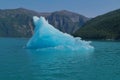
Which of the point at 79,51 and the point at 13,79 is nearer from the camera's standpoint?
the point at 13,79

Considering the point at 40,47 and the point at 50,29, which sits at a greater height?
the point at 50,29

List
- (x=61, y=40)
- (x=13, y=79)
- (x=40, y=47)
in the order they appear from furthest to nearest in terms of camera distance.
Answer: (x=40, y=47) → (x=61, y=40) → (x=13, y=79)

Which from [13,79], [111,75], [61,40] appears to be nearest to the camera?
[13,79]

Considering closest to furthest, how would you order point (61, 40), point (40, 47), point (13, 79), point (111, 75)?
1. point (13, 79)
2. point (111, 75)
3. point (61, 40)
4. point (40, 47)

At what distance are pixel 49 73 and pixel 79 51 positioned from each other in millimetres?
31289

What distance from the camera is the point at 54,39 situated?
6003cm

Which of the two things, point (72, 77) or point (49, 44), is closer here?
point (72, 77)

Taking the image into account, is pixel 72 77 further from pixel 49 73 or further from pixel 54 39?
pixel 54 39

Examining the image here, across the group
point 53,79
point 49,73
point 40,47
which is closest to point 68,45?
point 40,47

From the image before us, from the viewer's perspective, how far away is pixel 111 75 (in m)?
30.7

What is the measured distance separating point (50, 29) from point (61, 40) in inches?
133

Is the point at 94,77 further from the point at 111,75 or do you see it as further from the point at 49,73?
the point at 49,73

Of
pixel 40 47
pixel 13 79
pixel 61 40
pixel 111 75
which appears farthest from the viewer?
pixel 40 47

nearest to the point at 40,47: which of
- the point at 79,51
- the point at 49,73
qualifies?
the point at 79,51
